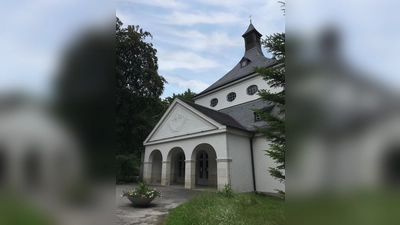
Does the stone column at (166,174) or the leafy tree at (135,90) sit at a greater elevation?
the leafy tree at (135,90)

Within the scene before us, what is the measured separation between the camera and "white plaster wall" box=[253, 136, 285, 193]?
489 inches

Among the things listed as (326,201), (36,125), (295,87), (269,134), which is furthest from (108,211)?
(269,134)

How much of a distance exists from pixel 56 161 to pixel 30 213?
20 cm

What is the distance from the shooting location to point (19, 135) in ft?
2.86

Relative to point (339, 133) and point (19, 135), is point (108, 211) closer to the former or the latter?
point (19, 135)

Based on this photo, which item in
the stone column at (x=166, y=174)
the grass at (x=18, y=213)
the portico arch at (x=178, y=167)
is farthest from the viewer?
the portico arch at (x=178, y=167)

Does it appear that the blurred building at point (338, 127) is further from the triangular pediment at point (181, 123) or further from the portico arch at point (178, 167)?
the portico arch at point (178, 167)

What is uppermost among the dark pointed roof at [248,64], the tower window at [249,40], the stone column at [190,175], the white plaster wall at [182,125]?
the tower window at [249,40]

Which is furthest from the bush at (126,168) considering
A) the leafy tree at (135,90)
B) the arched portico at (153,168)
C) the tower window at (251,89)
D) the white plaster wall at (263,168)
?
the tower window at (251,89)

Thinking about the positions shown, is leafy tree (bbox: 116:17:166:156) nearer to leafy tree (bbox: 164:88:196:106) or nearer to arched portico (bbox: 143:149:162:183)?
arched portico (bbox: 143:149:162:183)

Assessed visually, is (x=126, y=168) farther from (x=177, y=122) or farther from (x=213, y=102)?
(x=213, y=102)

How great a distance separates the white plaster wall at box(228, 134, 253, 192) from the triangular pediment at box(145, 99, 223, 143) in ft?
4.74

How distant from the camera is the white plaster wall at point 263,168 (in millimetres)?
12414

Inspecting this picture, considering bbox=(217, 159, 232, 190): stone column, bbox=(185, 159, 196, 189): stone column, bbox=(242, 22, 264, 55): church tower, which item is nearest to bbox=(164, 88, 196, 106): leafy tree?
bbox=(242, 22, 264, 55): church tower
